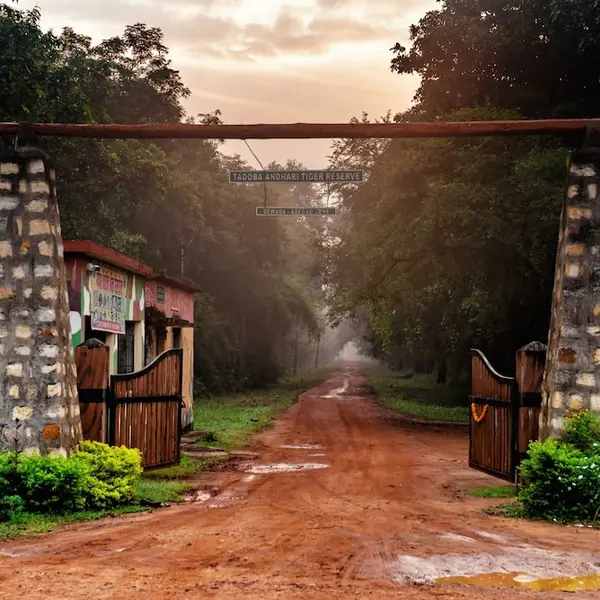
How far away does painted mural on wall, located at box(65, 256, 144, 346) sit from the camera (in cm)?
1389

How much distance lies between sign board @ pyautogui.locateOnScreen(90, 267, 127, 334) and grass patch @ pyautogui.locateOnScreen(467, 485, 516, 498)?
725 cm

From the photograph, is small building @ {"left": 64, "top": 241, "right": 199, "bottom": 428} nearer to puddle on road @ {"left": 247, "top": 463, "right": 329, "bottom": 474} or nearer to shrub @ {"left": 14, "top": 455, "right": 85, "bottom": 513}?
puddle on road @ {"left": 247, "top": 463, "right": 329, "bottom": 474}

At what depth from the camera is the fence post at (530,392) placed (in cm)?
1110

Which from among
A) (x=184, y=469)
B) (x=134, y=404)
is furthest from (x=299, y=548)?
(x=184, y=469)

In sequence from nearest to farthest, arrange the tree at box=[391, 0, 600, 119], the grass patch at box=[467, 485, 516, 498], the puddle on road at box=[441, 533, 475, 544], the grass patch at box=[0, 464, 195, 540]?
the puddle on road at box=[441, 533, 475, 544], the grass patch at box=[0, 464, 195, 540], the grass patch at box=[467, 485, 516, 498], the tree at box=[391, 0, 600, 119]

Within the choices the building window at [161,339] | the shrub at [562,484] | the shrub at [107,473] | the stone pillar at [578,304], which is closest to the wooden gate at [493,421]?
the stone pillar at [578,304]

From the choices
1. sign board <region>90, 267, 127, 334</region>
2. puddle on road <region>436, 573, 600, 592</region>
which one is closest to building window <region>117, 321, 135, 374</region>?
sign board <region>90, 267, 127, 334</region>

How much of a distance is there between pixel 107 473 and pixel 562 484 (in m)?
5.47

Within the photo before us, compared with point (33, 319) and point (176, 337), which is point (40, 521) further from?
point (176, 337)

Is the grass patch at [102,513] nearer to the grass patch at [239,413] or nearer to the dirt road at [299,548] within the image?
the dirt road at [299,548]

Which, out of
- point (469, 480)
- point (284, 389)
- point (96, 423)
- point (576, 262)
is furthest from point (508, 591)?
point (284, 389)

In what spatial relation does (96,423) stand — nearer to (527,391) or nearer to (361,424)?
(527,391)

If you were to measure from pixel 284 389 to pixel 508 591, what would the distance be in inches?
1628

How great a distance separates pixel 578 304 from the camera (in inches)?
404
